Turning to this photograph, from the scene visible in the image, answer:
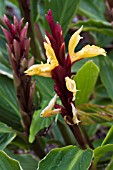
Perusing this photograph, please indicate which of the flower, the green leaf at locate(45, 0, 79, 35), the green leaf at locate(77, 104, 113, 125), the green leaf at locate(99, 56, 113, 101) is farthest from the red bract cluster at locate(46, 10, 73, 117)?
the green leaf at locate(45, 0, 79, 35)

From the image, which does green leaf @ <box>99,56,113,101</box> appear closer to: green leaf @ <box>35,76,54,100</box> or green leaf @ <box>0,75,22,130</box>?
green leaf @ <box>35,76,54,100</box>

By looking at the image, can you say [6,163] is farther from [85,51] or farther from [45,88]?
[45,88]

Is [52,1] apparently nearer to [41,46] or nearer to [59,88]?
[41,46]

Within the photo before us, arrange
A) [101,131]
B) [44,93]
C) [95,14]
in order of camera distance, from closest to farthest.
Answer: [44,93] → [95,14] → [101,131]

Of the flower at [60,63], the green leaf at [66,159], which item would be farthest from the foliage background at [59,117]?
the flower at [60,63]

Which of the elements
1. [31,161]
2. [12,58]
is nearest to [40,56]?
[31,161]

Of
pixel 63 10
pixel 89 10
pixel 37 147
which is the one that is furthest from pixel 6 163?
pixel 89 10

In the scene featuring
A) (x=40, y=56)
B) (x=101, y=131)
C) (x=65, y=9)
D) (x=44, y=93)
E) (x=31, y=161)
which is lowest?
(x=101, y=131)
